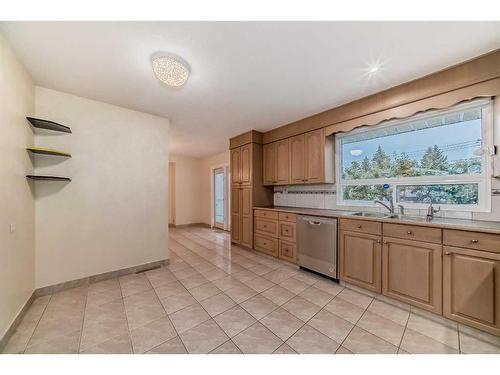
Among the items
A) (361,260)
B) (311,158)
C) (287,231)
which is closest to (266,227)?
(287,231)

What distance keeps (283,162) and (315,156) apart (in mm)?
642

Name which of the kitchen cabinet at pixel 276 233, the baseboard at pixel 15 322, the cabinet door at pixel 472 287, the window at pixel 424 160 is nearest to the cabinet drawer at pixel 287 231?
the kitchen cabinet at pixel 276 233

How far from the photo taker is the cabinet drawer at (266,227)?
337 cm

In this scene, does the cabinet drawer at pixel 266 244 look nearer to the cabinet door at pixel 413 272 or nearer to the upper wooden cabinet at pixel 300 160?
the upper wooden cabinet at pixel 300 160

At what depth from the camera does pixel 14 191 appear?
5.63 feet

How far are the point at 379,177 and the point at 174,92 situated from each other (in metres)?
2.90

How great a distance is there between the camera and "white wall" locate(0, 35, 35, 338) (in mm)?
1527

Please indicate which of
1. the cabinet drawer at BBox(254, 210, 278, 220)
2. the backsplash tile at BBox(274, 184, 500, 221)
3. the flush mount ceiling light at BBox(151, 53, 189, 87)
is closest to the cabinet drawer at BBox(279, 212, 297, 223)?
the cabinet drawer at BBox(254, 210, 278, 220)

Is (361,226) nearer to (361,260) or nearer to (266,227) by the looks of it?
(361,260)
